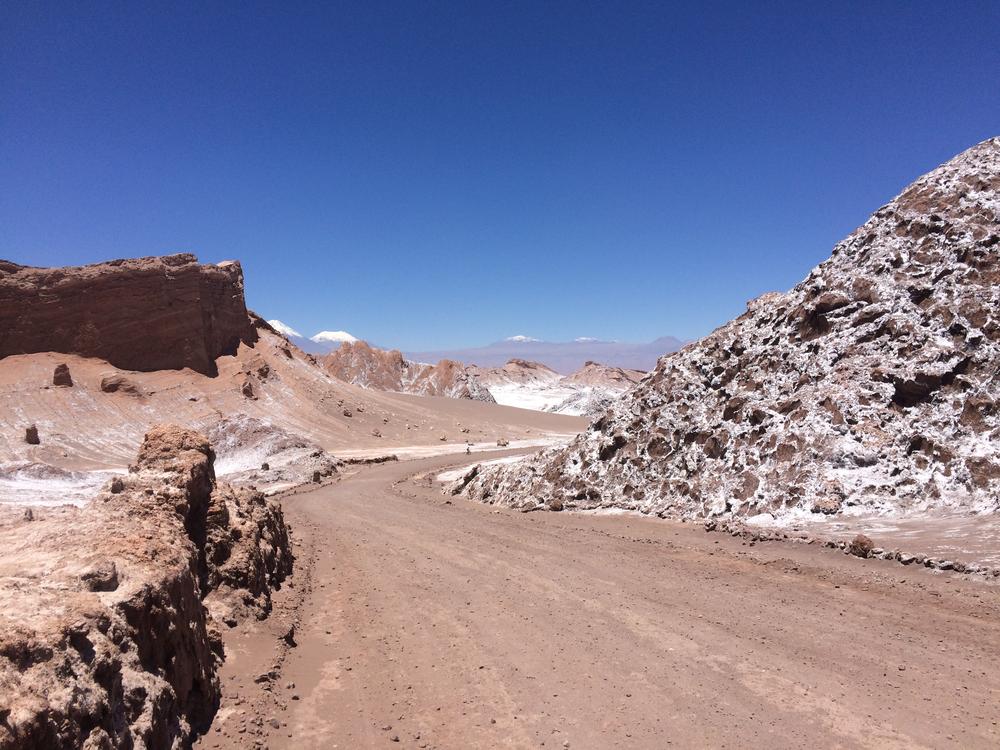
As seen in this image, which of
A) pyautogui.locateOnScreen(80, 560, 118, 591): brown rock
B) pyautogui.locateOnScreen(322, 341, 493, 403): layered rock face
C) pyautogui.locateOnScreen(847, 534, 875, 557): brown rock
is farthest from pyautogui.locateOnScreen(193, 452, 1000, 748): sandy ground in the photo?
pyautogui.locateOnScreen(322, 341, 493, 403): layered rock face

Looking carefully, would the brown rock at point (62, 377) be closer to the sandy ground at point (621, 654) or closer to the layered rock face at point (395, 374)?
the sandy ground at point (621, 654)

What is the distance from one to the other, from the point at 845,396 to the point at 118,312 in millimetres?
50894

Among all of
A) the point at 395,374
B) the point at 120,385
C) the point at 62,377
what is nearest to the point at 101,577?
the point at 62,377

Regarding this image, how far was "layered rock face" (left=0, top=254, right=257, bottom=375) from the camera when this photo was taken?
4638 centimetres

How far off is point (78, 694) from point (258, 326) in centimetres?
6134

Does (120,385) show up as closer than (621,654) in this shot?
No

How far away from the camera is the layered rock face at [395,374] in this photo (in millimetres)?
93250

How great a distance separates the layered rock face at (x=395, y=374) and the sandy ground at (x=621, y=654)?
8196 centimetres

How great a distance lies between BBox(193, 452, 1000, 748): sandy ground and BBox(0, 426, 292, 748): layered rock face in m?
0.60

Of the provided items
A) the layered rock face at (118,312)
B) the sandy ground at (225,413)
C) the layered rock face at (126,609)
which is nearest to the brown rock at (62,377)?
the sandy ground at (225,413)

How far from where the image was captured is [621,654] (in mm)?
7070

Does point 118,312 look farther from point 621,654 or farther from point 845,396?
point 621,654

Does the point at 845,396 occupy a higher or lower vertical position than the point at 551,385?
lower

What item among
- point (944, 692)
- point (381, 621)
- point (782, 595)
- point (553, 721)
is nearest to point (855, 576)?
point (782, 595)
